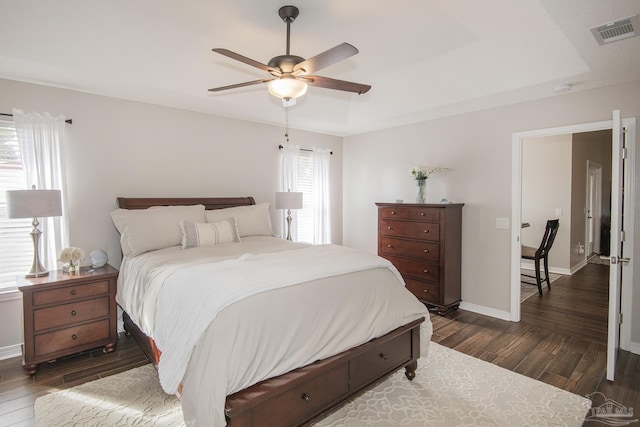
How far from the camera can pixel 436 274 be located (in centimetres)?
402

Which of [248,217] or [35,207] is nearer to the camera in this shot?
[35,207]

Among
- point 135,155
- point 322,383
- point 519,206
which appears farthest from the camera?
point 519,206

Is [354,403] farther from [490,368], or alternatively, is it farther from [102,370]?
[102,370]

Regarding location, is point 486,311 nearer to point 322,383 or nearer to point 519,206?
point 519,206

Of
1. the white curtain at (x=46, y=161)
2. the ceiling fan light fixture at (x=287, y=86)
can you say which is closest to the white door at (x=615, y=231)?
the ceiling fan light fixture at (x=287, y=86)

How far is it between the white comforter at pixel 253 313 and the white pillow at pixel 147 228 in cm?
42

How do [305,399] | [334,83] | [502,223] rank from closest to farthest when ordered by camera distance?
1. [305,399]
2. [334,83]
3. [502,223]

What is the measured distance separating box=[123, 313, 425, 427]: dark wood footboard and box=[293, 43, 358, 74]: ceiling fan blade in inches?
73.9

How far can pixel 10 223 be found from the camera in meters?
2.98

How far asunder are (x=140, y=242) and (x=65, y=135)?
1.34 m

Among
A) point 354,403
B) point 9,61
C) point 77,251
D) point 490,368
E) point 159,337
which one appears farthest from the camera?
point 77,251

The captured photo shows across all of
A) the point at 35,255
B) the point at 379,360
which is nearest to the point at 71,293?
the point at 35,255

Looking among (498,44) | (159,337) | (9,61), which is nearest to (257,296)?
(159,337)

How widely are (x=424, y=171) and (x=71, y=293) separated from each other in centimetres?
409
